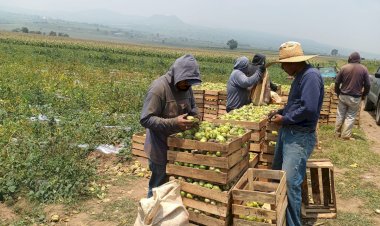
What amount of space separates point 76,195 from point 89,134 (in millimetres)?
2689

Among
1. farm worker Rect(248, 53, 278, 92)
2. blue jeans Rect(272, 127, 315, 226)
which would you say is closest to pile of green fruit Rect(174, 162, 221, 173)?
blue jeans Rect(272, 127, 315, 226)

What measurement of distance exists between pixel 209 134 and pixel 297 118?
110 centimetres

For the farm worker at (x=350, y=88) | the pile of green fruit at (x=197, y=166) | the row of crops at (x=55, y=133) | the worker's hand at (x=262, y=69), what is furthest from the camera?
the farm worker at (x=350, y=88)

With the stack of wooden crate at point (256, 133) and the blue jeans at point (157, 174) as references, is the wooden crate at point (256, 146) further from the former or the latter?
the blue jeans at point (157, 174)

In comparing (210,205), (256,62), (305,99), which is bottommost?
(210,205)

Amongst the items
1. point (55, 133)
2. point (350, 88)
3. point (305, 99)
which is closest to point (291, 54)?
point (305, 99)

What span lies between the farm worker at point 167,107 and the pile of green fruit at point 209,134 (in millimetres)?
135

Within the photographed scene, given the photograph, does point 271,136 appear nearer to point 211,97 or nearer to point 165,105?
point 165,105

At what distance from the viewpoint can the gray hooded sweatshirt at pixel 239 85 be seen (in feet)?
23.6

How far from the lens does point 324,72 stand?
72.5 feet

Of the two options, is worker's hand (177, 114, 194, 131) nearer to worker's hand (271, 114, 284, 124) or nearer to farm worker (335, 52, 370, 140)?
worker's hand (271, 114, 284, 124)

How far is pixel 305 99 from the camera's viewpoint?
4559mm

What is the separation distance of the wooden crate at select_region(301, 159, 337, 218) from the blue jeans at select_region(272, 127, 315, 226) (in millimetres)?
1002

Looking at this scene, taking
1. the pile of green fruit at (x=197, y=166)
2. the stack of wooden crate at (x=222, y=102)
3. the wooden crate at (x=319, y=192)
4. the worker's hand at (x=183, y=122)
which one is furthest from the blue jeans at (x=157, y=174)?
the stack of wooden crate at (x=222, y=102)
